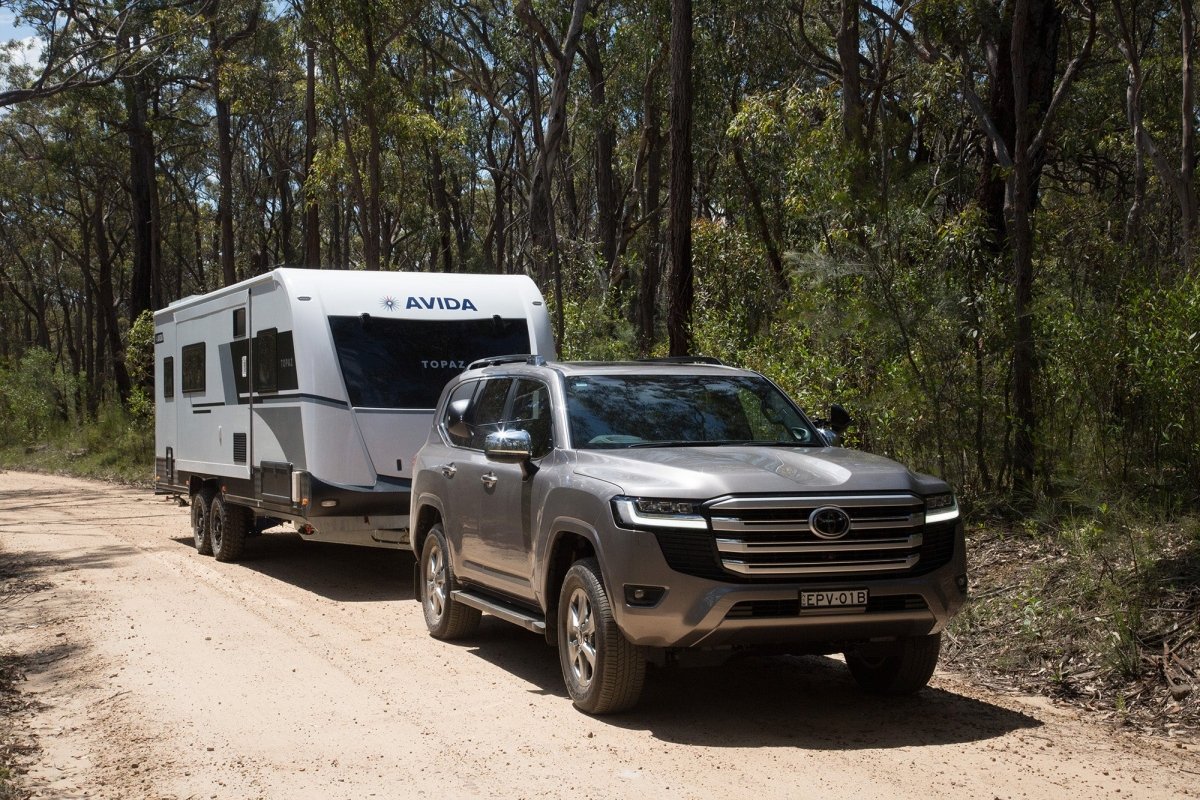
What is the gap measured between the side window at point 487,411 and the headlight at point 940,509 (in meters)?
3.19

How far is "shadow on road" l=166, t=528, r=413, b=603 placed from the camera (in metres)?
12.4

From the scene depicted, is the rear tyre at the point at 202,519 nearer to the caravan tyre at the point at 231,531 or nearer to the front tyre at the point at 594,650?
the caravan tyre at the point at 231,531

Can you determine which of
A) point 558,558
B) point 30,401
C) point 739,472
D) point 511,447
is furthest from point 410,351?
point 30,401

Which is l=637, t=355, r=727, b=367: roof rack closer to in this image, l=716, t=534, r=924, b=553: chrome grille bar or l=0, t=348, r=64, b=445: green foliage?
l=716, t=534, r=924, b=553: chrome grille bar

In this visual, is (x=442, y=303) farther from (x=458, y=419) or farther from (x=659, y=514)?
(x=659, y=514)

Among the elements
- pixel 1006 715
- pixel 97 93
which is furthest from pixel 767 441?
→ pixel 97 93

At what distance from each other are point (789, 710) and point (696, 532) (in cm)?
143

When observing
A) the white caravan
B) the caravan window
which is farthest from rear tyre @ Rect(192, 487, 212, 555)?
the caravan window

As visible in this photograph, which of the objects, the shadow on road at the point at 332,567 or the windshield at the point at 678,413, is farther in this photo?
the shadow on road at the point at 332,567

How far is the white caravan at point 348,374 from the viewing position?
12.1m

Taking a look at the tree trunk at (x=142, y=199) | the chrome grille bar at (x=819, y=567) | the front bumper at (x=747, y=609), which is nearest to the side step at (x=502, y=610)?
the front bumper at (x=747, y=609)

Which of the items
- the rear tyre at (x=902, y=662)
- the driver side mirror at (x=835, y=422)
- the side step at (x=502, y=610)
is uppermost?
the driver side mirror at (x=835, y=422)

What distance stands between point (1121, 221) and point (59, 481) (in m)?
23.7

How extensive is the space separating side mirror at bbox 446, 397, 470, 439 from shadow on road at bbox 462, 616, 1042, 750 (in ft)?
5.71
